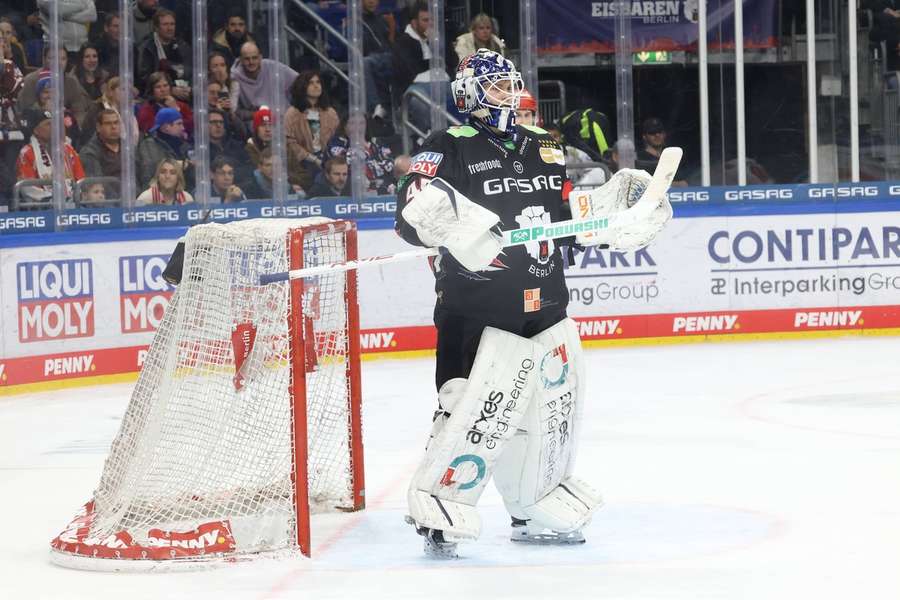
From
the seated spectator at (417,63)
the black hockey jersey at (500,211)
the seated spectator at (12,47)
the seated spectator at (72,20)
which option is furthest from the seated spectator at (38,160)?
the black hockey jersey at (500,211)

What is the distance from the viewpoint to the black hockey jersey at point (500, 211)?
→ 4.33 meters

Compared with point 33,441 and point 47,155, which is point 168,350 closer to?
point 33,441

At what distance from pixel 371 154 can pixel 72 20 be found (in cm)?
194

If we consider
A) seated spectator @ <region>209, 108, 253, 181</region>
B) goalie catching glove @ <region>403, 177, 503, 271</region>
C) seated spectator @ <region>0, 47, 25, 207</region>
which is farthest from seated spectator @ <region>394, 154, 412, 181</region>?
goalie catching glove @ <region>403, 177, 503, 271</region>

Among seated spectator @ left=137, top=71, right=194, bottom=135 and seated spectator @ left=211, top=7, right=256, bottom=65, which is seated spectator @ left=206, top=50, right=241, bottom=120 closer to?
seated spectator @ left=211, top=7, right=256, bottom=65

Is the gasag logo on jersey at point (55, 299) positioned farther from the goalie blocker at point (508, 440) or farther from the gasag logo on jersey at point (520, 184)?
the gasag logo on jersey at point (520, 184)

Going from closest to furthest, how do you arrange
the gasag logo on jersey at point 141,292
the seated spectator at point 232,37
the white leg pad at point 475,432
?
the white leg pad at point 475,432
the gasag logo on jersey at point 141,292
the seated spectator at point 232,37

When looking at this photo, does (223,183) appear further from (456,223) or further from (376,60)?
(456,223)

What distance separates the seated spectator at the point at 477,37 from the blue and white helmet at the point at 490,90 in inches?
215

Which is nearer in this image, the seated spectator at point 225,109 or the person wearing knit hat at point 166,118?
the person wearing knit hat at point 166,118

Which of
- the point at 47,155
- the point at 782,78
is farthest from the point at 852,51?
the point at 47,155

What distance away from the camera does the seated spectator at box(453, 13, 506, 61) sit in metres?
9.79

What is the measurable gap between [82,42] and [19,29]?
1.17ft

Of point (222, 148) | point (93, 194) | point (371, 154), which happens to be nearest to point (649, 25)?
point (371, 154)
